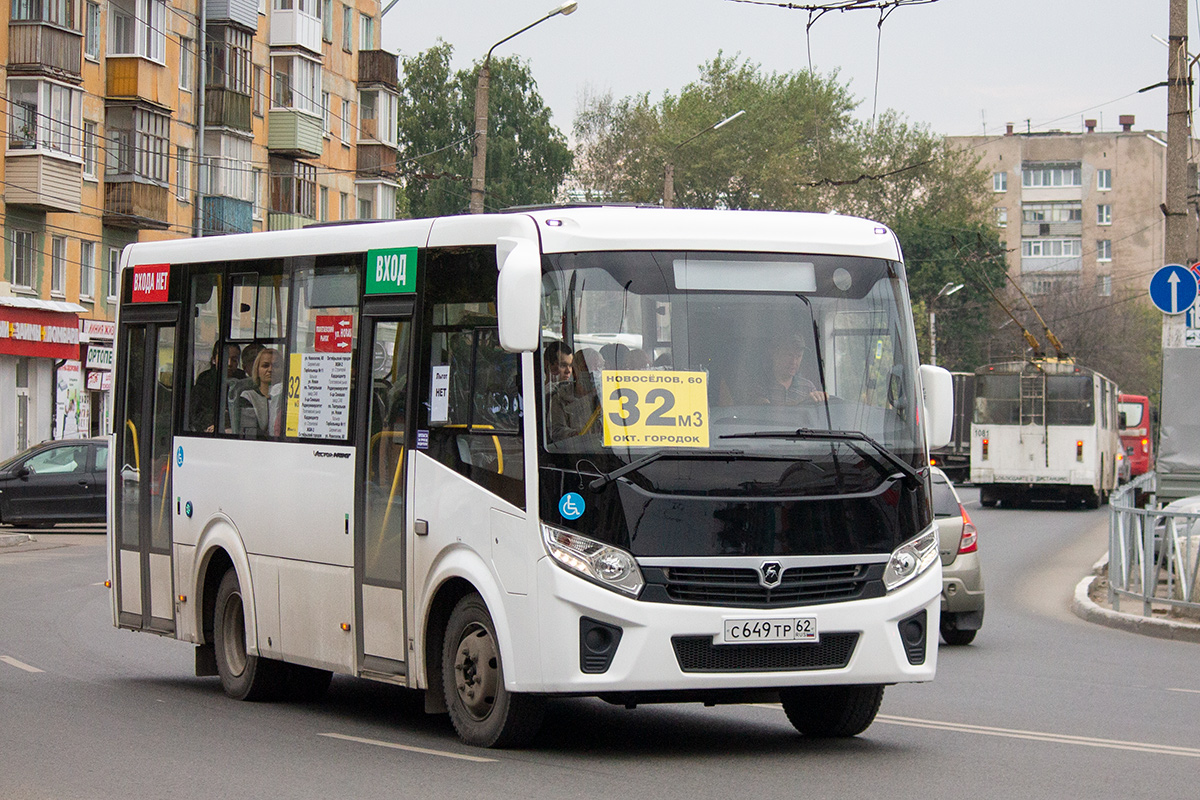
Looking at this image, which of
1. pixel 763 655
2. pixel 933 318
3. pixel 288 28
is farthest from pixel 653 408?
pixel 933 318

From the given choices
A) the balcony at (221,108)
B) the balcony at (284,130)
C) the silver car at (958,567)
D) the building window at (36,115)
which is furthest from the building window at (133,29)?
the silver car at (958,567)

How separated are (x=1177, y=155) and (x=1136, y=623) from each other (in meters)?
7.91

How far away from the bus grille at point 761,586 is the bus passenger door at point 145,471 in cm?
472

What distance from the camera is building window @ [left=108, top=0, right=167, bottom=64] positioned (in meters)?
44.3

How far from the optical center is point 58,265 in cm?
4234

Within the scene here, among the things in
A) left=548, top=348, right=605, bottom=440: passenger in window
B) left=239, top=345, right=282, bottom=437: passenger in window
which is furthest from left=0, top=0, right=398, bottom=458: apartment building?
left=548, top=348, right=605, bottom=440: passenger in window

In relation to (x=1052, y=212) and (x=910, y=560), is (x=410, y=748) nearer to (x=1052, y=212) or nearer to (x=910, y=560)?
(x=910, y=560)

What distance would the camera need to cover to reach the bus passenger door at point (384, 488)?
930cm

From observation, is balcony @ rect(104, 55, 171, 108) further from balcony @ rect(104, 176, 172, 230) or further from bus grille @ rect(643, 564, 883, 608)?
bus grille @ rect(643, 564, 883, 608)

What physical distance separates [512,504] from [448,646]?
92 centimetres

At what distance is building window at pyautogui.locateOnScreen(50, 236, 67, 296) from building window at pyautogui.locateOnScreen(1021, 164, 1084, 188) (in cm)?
9619

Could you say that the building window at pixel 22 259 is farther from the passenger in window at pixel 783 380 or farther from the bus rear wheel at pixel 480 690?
the passenger in window at pixel 783 380

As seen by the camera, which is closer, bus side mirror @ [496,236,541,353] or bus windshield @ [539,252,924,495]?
bus side mirror @ [496,236,541,353]

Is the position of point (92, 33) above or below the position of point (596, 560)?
above
